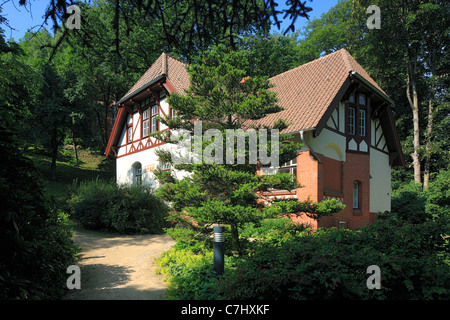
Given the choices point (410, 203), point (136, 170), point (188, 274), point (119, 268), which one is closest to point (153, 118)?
point (136, 170)

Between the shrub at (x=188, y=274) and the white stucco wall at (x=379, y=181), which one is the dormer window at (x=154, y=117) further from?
the white stucco wall at (x=379, y=181)

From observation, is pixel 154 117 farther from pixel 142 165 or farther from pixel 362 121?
pixel 362 121

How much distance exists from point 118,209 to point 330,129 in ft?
29.4

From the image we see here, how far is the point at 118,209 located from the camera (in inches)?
482

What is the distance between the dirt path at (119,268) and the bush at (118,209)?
37.3 inches

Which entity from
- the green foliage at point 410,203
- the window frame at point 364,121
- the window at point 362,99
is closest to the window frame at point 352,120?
the window frame at point 364,121

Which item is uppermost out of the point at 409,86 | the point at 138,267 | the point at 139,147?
the point at 409,86

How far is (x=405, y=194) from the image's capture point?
66.1 feet

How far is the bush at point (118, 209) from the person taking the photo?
12.1m
